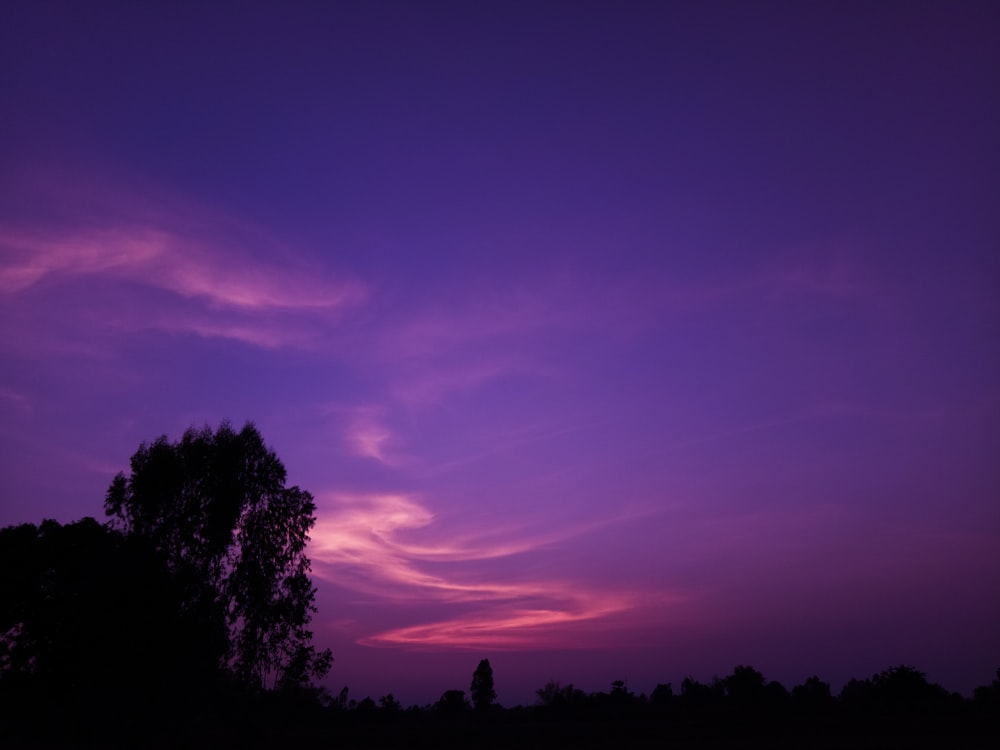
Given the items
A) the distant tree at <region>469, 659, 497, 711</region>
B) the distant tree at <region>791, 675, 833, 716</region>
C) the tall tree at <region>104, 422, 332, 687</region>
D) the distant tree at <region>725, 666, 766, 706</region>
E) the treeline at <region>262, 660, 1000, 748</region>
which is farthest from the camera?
the distant tree at <region>469, 659, 497, 711</region>

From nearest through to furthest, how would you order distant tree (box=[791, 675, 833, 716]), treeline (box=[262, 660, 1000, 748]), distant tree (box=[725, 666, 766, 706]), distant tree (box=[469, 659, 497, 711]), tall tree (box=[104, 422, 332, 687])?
1. tall tree (box=[104, 422, 332, 687])
2. treeline (box=[262, 660, 1000, 748])
3. distant tree (box=[791, 675, 833, 716])
4. distant tree (box=[725, 666, 766, 706])
5. distant tree (box=[469, 659, 497, 711])

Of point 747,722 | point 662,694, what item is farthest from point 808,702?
point 662,694

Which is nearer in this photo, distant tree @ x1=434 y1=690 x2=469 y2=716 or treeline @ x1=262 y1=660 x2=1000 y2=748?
treeline @ x1=262 y1=660 x2=1000 y2=748

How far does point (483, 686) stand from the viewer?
534ft

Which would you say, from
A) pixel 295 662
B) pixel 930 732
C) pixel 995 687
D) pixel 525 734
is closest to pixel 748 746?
pixel 930 732

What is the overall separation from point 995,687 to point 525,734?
9058 centimetres

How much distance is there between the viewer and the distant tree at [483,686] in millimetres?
160137

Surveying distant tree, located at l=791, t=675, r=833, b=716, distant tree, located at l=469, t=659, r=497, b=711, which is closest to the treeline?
distant tree, located at l=791, t=675, r=833, b=716

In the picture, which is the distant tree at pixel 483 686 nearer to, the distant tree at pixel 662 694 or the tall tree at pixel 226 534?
the distant tree at pixel 662 694

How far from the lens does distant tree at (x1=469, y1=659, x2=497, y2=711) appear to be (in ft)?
525

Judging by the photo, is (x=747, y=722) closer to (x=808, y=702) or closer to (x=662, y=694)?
(x=808, y=702)

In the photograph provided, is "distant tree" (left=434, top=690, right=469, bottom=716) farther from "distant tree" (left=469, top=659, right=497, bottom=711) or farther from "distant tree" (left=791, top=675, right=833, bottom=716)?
"distant tree" (left=791, top=675, right=833, bottom=716)

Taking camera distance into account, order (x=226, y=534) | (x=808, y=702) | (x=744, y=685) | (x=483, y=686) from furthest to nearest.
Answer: (x=483, y=686), (x=744, y=685), (x=808, y=702), (x=226, y=534)

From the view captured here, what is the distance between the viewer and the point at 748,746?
64688 mm
